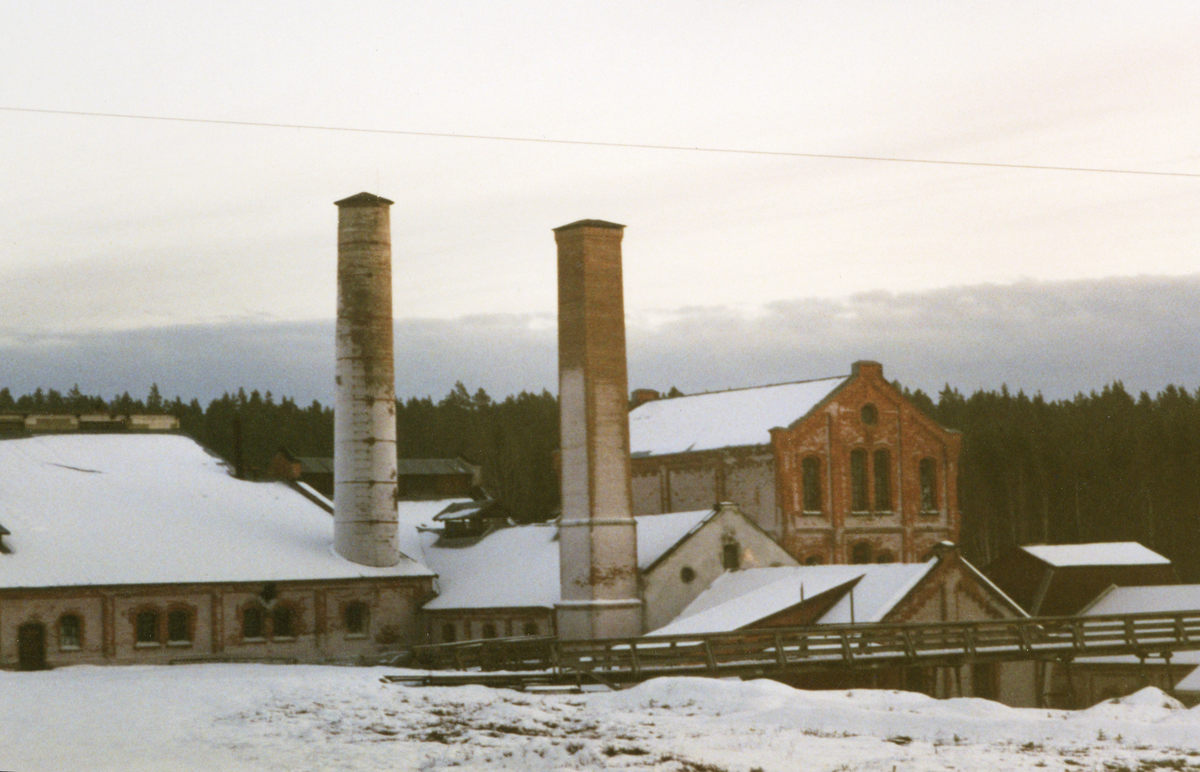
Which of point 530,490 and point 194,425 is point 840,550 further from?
point 194,425

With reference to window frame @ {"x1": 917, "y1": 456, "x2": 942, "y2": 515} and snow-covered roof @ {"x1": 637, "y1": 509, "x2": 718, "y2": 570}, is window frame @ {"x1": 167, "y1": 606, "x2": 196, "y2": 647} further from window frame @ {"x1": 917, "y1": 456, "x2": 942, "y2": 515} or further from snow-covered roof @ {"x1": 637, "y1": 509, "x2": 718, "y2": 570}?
window frame @ {"x1": 917, "y1": 456, "x2": 942, "y2": 515}

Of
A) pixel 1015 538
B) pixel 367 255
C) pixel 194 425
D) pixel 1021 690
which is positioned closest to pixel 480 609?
pixel 367 255

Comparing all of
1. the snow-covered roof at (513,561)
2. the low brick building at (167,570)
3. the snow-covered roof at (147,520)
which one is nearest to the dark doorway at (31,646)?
the low brick building at (167,570)

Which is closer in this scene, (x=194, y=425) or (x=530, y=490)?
(x=530, y=490)

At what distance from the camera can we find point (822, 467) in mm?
46281

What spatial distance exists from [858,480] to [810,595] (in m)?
13.2

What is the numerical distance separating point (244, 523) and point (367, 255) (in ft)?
29.3

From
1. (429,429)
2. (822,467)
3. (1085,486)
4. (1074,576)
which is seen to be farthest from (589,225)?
(429,429)

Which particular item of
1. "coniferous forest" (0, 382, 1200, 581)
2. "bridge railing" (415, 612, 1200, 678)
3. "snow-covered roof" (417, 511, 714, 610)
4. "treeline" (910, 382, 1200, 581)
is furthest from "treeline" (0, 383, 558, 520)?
"bridge railing" (415, 612, 1200, 678)

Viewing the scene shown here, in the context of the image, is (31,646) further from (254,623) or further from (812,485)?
(812,485)

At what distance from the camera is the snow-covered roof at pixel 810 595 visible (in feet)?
112

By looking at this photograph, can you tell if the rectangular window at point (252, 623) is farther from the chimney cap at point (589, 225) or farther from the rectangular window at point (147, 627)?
the chimney cap at point (589, 225)

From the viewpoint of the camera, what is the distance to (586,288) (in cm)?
3841

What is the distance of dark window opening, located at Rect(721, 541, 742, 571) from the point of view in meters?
40.4
